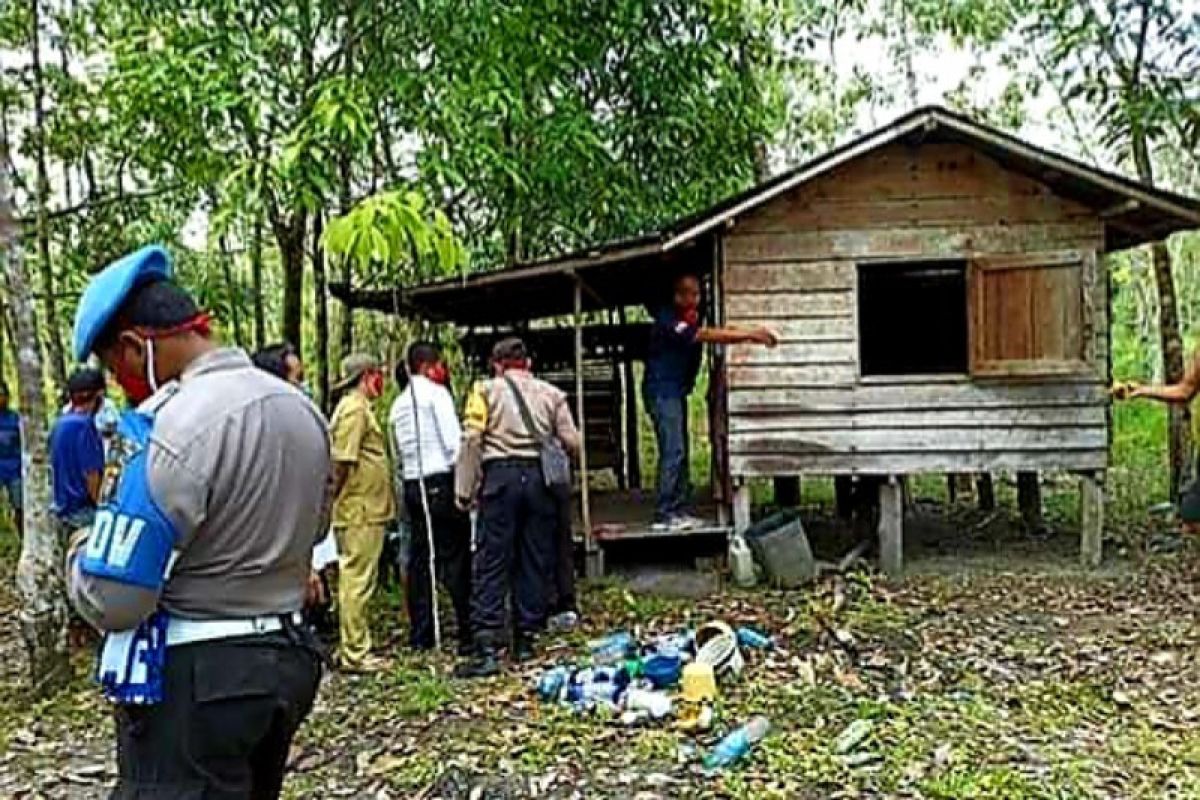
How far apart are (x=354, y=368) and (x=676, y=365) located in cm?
292

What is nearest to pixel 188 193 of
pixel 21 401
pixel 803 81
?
pixel 21 401

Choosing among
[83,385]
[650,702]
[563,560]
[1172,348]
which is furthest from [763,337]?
[1172,348]

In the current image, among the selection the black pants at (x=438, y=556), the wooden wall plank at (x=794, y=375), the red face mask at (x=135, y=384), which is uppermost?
the red face mask at (x=135, y=384)

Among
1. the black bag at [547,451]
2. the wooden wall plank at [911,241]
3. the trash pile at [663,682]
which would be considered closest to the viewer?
the trash pile at [663,682]

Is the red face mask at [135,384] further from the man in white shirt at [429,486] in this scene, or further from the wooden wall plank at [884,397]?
the wooden wall plank at [884,397]

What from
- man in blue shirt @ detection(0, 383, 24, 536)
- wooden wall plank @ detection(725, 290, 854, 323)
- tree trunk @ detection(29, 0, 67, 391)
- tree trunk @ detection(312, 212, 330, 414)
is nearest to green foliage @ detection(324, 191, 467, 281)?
wooden wall plank @ detection(725, 290, 854, 323)

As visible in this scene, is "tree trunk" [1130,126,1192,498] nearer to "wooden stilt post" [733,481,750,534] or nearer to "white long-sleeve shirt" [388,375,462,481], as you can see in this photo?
"wooden stilt post" [733,481,750,534]

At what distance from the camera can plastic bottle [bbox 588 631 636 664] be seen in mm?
6672

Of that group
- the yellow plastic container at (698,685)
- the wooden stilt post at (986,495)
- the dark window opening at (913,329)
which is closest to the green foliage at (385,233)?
the yellow plastic container at (698,685)

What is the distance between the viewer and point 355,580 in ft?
22.6

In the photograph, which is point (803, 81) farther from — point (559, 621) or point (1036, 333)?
point (559, 621)

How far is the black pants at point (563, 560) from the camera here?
24.1ft

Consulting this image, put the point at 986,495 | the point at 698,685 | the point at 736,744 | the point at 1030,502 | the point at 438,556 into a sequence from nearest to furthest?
the point at 736,744, the point at 698,685, the point at 438,556, the point at 1030,502, the point at 986,495

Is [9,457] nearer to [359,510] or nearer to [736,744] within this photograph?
[359,510]
